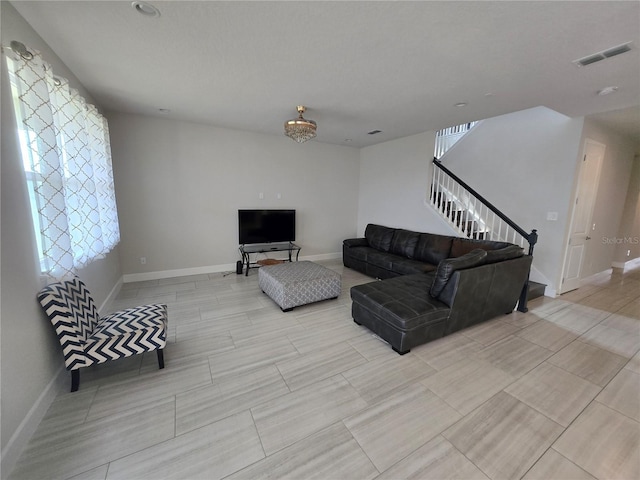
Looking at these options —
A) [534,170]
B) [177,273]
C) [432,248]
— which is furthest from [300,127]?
[534,170]

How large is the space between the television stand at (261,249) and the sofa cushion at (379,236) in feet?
5.25

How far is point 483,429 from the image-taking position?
1.62 meters

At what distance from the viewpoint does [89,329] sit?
2029 mm

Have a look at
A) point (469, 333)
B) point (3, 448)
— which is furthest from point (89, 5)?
point (469, 333)

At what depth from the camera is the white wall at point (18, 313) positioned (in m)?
1.41

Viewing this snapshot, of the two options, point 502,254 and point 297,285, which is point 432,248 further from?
point 297,285

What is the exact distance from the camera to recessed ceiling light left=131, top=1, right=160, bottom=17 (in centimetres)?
162

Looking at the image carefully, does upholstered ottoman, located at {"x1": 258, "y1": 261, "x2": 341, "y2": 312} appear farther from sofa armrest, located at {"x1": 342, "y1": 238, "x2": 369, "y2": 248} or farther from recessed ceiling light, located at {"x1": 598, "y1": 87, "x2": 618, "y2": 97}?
recessed ceiling light, located at {"x1": 598, "y1": 87, "x2": 618, "y2": 97}

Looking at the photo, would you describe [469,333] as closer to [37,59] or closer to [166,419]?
[166,419]

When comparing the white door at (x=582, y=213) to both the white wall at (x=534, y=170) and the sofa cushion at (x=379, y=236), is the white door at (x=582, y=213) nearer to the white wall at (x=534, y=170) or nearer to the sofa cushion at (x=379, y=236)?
the white wall at (x=534, y=170)

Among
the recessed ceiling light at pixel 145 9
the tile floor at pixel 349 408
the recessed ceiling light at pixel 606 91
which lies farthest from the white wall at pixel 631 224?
the recessed ceiling light at pixel 145 9

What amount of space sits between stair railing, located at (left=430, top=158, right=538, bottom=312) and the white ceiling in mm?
1279

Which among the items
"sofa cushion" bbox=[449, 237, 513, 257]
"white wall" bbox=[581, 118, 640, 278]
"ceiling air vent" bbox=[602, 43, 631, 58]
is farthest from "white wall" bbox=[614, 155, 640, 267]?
"ceiling air vent" bbox=[602, 43, 631, 58]

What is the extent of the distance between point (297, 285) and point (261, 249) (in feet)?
6.71
